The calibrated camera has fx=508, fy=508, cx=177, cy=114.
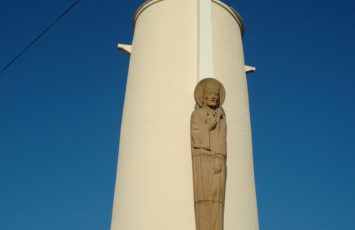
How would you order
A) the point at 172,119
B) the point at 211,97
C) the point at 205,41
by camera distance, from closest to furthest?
the point at 211,97 < the point at 172,119 < the point at 205,41

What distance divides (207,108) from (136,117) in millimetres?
1379

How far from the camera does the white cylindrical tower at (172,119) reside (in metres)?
7.64

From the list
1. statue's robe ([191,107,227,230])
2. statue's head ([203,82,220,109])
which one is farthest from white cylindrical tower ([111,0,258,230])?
statue's head ([203,82,220,109])

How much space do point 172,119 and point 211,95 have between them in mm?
806

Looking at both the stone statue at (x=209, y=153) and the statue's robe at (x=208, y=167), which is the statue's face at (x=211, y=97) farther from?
the statue's robe at (x=208, y=167)

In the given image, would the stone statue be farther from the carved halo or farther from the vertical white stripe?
the vertical white stripe

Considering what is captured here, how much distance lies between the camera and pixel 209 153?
7.43 meters

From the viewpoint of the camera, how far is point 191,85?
28.0ft

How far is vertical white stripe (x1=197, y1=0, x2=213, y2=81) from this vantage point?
852 cm

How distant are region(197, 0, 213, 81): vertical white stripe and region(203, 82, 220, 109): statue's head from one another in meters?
0.59

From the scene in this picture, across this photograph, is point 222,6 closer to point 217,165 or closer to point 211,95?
point 211,95

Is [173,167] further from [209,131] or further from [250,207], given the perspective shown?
[250,207]

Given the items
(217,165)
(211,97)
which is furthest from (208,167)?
(211,97)

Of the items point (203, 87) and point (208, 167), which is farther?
point (203, 87)
